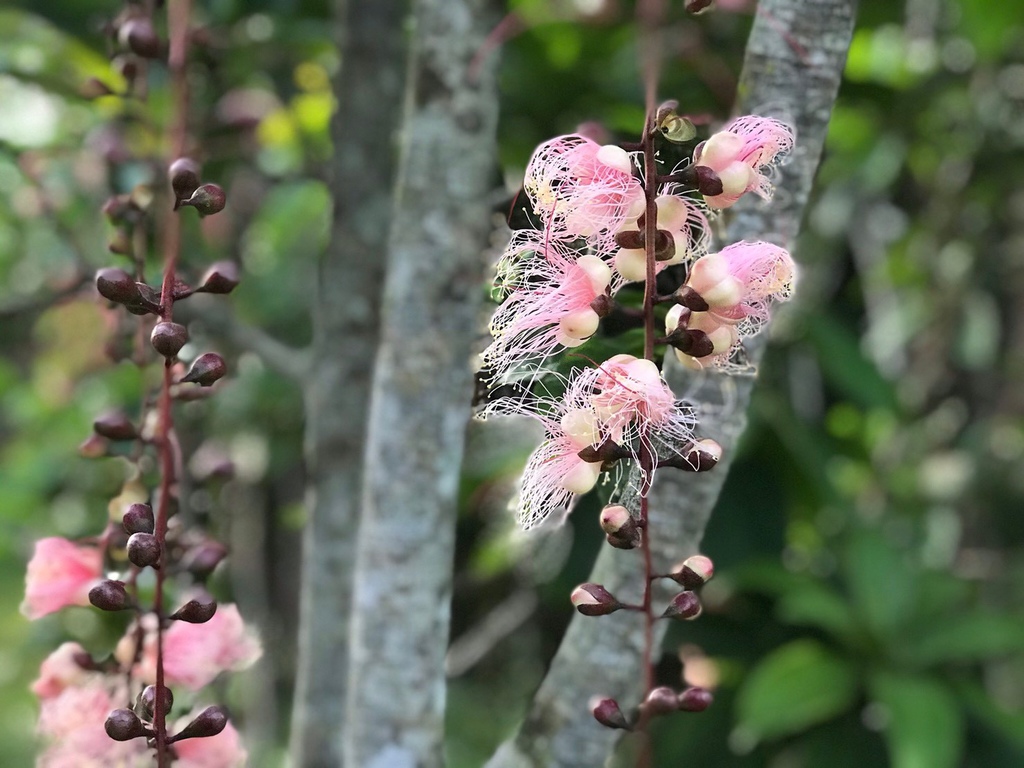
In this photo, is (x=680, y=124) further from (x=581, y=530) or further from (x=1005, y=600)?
(x=1005, y=600)

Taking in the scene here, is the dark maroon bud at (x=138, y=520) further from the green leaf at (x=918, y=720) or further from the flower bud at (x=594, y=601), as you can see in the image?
the green leaf at (x=918, y=720)

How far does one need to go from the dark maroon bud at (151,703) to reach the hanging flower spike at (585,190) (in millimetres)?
270

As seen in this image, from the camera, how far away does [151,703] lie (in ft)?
1.41

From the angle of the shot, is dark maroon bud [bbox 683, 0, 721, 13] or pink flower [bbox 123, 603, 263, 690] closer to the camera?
dark maroon bud [bbox 683, 0, 721, 13]

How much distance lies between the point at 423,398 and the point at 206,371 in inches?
9.0

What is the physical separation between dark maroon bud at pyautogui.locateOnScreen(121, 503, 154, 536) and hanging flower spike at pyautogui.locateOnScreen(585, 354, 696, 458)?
0.66 ft

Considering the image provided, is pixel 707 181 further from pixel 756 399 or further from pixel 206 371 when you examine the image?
pixel 756 399

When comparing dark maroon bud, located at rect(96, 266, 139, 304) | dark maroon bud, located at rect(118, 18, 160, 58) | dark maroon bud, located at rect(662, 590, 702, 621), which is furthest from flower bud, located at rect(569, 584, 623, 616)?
dark maroon bud, located at rect(118, 18, 160, 58)

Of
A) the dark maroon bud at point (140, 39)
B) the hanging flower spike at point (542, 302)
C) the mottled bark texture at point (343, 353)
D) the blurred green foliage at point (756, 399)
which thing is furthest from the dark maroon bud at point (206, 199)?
the mottled bark texture at point (343, 353)

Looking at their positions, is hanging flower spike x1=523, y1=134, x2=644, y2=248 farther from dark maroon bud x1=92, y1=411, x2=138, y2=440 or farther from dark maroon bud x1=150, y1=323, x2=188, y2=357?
dark maroon bud x1=92, y1=411, x2=138, y2=440

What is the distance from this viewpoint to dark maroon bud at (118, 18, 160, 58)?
2.06 ft

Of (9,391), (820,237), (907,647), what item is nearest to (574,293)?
(907,647)

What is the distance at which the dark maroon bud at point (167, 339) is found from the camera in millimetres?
405

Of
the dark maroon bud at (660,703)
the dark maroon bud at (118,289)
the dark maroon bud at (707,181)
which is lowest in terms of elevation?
the dark maroon bud at (660,703)
